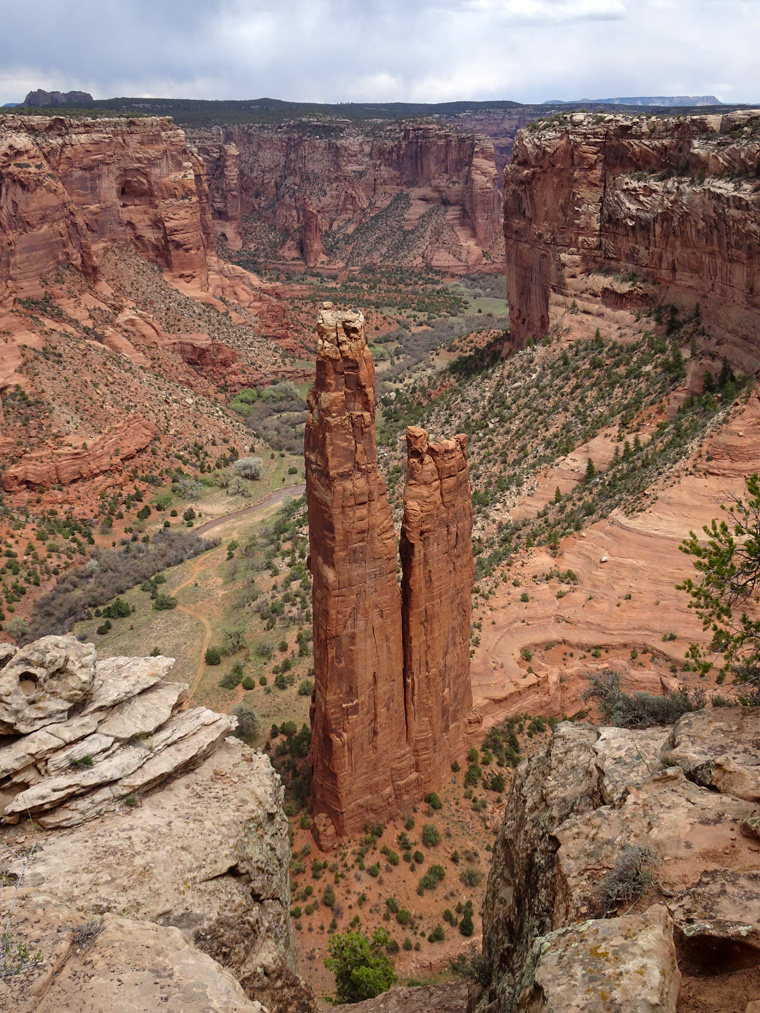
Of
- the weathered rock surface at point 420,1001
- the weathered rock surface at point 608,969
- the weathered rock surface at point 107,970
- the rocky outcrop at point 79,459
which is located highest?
the weathered rock surface at point 608,969

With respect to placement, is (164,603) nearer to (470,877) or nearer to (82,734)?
(470,877)

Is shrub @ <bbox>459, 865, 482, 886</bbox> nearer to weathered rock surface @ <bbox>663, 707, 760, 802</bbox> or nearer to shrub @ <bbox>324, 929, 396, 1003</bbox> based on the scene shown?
shrub @ <bbox>324, 929, 396, 1003</bbox>

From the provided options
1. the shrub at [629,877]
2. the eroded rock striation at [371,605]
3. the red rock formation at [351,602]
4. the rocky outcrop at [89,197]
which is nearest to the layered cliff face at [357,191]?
the rocky outcrop at [89,197]

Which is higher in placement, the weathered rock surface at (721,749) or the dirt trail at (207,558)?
the weathered rock surface at (721,749)

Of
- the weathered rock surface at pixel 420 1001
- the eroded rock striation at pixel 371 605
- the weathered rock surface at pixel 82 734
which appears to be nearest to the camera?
the weathered rock surface at pixel 82 734

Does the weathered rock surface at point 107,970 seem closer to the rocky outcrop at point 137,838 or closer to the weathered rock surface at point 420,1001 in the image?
the rocky outcrop at point 137,838

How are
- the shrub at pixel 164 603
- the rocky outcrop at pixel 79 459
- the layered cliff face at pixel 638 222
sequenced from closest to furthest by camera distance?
1. the layered cliff face at pixel 638 222
2. the shrub at pixel 164 603
3. the rocky outcrop at pixel 79 459

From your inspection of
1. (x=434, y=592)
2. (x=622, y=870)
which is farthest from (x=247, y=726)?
(x=622, y=870)

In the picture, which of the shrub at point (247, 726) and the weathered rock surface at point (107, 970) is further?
the shrub at point (247, 726)
